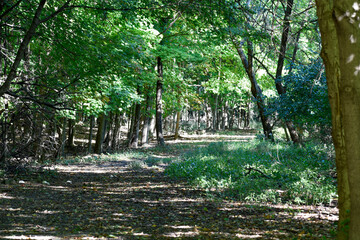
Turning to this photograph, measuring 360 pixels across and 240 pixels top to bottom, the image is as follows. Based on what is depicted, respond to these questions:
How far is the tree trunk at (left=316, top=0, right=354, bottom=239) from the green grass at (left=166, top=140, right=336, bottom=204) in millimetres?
3332

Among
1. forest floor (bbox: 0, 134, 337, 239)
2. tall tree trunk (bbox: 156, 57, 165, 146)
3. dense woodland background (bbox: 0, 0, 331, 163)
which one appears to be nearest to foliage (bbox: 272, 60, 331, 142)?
dense woodland background (bbox: 0, 0, 331, 163)

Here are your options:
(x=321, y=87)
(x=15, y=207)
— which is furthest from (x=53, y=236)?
(x=321, y=87)

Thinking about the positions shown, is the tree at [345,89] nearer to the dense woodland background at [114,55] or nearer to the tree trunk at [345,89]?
the tree trunk at [345,89]

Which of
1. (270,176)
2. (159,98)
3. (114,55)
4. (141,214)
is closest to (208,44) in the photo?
(114,55)

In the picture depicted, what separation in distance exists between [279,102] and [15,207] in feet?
34.1

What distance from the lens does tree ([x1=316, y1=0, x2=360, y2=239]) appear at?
2.95m

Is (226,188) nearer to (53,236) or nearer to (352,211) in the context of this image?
(53,236)

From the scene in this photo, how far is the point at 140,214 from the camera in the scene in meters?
6.12

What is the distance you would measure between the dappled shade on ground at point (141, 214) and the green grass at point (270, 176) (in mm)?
424

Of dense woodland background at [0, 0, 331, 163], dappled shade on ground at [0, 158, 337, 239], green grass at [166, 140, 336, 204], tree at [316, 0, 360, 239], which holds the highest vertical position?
dense woodland background at [0, 0, 331, 163]

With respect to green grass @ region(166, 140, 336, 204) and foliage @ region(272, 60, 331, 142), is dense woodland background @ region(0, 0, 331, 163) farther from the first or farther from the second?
green grass @ region(166, 140, 336, 204)

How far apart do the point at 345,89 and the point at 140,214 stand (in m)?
4.40

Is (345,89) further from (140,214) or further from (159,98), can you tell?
(159,98)

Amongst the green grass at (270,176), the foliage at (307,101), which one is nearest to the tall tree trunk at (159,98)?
the foliage at (307,101)
